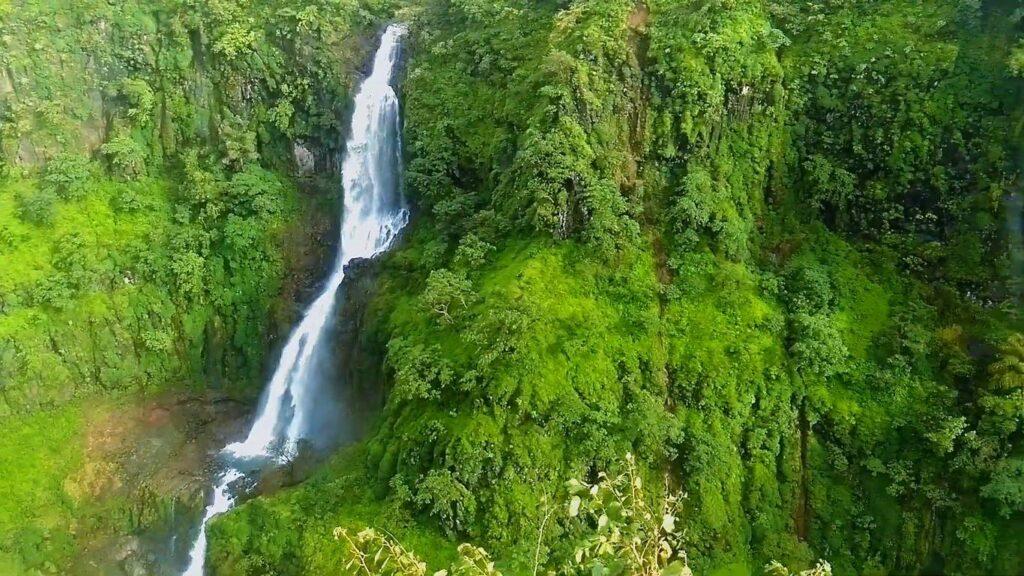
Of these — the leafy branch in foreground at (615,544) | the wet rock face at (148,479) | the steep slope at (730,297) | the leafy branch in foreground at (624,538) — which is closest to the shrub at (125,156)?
the wet rock face at (148,479)

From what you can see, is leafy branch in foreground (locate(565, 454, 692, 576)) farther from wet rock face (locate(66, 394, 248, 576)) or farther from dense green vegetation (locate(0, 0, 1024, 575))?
wet rock face (locate(66, 394, 248, 576))

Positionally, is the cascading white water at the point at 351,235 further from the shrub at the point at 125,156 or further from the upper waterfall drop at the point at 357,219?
the shrub at the point at 125,156

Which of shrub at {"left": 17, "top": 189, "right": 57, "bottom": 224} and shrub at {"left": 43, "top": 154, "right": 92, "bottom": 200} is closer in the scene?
shrub at {"left": 17, "top": 189, "right": 57, "bottom": 224}

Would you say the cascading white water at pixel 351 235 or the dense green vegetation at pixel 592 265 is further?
the cascading white water at pixel 351 235

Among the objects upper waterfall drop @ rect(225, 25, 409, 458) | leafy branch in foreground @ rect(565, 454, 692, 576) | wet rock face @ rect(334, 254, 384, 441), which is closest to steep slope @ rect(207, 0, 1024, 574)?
wet rock face @ rect(334, 254, 384, 441)

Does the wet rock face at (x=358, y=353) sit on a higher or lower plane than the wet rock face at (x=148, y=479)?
higher

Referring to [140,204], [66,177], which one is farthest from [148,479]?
[66,177]
